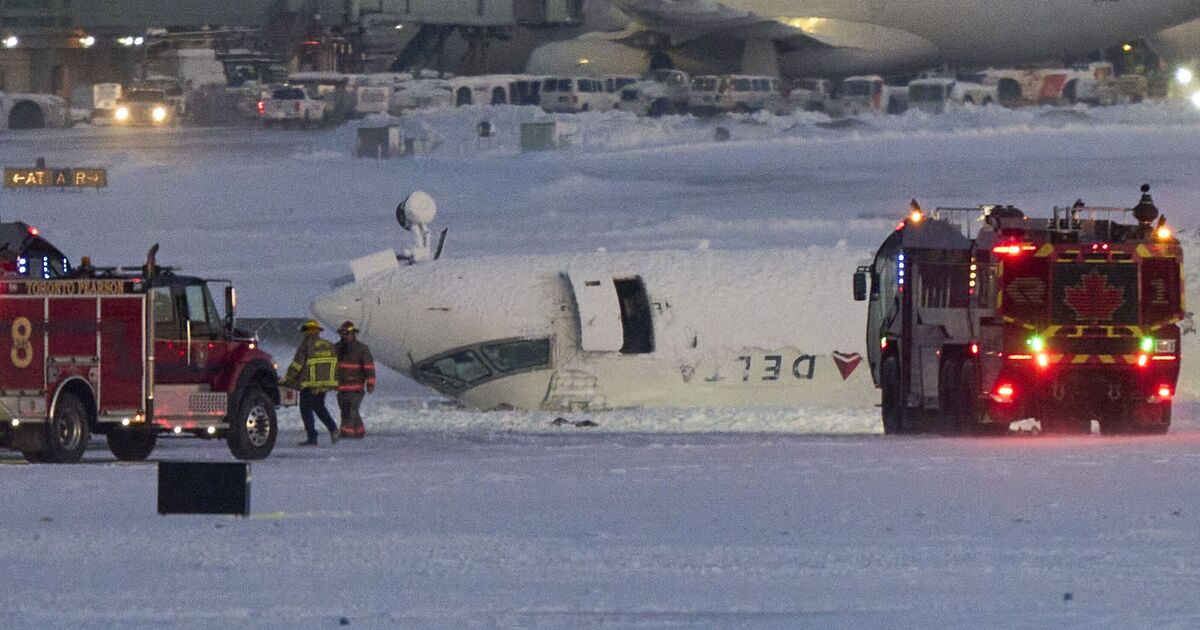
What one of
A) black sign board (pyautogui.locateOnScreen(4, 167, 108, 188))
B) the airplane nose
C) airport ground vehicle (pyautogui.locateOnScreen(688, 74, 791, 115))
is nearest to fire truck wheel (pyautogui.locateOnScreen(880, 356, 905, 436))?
the airplane nose

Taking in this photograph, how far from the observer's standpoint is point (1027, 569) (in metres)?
11.7

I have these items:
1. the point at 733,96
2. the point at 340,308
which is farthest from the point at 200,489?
the point at 733,96

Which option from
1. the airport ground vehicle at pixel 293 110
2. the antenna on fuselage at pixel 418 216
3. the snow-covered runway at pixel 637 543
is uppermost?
the airport ground vehicle at pixel 293 110

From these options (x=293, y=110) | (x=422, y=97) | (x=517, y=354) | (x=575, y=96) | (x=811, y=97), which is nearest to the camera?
(x=517, y=354)

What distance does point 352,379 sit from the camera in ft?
72.0

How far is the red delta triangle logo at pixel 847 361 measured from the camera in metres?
25.8

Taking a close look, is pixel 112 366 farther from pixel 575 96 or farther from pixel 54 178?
pixel 575 96

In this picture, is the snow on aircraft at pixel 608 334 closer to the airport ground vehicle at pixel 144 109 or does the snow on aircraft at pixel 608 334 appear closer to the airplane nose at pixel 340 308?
the airplane nose at pixel 340 308

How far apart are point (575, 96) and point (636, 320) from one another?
133 ft

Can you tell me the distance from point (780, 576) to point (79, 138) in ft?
183

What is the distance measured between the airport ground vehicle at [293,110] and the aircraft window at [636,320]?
143ft

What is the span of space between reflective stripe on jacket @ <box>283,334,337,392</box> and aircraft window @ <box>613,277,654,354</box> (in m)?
4.94

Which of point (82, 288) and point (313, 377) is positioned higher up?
point (82, 288)

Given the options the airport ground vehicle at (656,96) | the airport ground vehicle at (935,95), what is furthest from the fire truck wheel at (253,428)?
the airport ground vehicle at (935,95)
